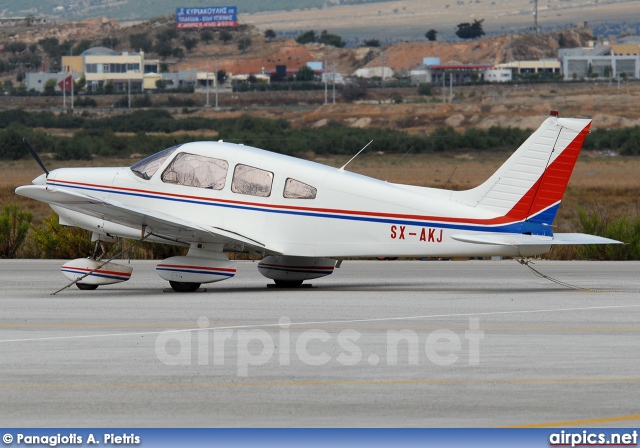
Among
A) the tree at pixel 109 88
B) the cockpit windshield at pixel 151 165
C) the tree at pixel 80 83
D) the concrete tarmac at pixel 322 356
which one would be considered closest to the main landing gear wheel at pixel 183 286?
the concrete tarmac at pixel 322 356

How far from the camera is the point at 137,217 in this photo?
15664mm

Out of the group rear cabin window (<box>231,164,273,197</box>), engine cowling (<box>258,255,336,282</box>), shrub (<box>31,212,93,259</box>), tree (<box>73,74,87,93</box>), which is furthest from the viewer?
tree (<box>73,74,87,93</box>)

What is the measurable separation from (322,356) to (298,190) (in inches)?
222

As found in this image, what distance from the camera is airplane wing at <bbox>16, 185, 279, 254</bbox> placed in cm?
1522

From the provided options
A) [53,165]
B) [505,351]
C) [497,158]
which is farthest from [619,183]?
[505,351]

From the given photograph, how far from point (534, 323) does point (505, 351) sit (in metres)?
2.04

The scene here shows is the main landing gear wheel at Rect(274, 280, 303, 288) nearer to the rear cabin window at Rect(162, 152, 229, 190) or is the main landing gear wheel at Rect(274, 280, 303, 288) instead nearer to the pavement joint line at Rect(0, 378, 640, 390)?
the rear cabin window at Rect(162, 152, 229, 190)

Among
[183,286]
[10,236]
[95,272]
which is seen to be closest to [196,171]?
[183,286]

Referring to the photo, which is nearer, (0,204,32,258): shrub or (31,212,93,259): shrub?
(31,212,93,259): shrub

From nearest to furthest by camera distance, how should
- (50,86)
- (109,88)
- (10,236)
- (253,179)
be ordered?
(253,179) < (10,236) < (109,88) < (50,86)

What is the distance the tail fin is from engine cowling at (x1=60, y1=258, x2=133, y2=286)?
5317 mm

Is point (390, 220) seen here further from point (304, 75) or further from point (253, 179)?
point (304, 75)

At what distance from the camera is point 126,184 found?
55.5 ft

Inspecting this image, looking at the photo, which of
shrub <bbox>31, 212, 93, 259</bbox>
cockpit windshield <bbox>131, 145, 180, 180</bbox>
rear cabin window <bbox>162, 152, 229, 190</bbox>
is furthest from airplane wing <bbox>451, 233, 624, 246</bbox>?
shrub <bbox>31, 212, 93, 259</bbox>
